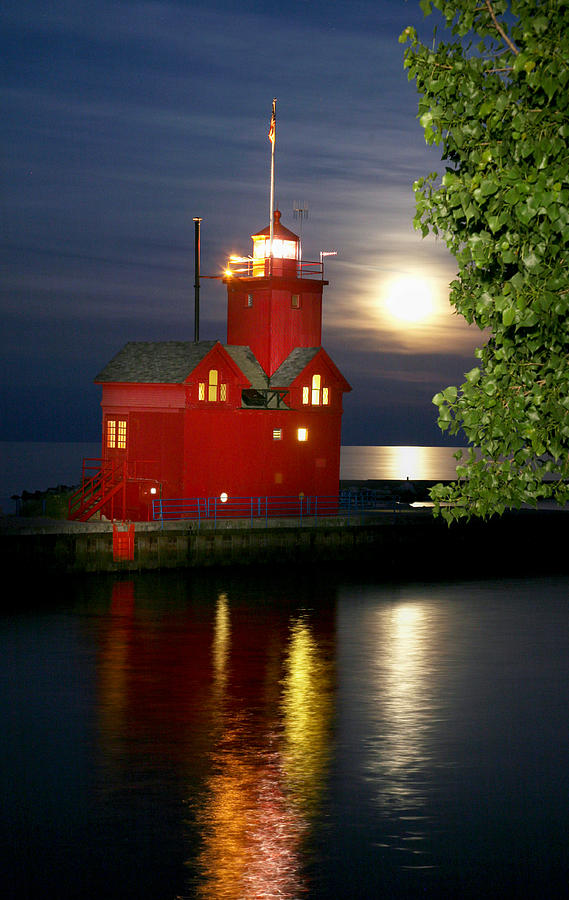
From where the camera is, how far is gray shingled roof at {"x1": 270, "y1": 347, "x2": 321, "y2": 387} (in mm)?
46688

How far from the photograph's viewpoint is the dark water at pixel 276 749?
50.8ft

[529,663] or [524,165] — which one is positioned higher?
[524,165]

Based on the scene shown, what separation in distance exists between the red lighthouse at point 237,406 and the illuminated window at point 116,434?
0.05 meters

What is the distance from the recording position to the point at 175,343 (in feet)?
150

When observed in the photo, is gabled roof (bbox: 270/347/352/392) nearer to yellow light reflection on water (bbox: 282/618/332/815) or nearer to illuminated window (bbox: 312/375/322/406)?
illuminated window (bbox: 312/375/322/406)

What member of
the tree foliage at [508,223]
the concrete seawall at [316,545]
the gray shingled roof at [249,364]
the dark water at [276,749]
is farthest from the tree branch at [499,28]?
the gray shingled roof at [249,364]

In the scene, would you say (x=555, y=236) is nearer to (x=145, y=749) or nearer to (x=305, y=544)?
(x=145, y=749)

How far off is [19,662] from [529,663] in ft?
45.0

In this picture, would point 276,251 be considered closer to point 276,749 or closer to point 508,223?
point 276,749

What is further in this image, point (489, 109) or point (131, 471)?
point (131, 471)

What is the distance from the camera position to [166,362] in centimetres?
4475

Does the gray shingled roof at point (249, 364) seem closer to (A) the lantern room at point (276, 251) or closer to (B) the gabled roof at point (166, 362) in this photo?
(B) the gabled roof at point (166, 362)

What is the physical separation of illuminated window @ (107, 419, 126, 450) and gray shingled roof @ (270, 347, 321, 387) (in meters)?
6.45

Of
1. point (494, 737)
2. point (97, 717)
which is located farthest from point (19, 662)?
point (494, 737)
